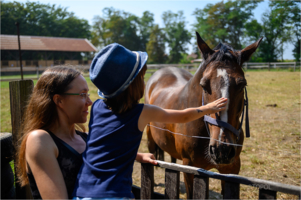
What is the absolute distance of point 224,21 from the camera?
1487 inches

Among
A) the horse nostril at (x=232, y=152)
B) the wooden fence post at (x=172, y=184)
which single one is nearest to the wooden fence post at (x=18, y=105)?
the wooden fence post at (x=172, y=184)

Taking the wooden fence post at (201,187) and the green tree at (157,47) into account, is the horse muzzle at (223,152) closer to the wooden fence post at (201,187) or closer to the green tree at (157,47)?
the wooden fence post at (201,187)

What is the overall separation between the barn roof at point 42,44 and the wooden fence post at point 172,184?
35486mm

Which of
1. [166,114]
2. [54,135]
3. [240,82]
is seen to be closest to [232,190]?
[166,114]

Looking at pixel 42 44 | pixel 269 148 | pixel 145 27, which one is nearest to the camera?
pixel 269 148

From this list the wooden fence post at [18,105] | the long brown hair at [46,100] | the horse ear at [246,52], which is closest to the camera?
the long brown hair at [46,100]

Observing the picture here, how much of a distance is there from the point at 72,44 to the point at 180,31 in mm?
30236

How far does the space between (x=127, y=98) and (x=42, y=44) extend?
3862 centimetres

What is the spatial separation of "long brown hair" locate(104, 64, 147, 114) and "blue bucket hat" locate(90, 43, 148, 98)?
47 mm

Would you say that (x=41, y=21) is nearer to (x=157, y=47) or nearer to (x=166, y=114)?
(x=157, y=47)

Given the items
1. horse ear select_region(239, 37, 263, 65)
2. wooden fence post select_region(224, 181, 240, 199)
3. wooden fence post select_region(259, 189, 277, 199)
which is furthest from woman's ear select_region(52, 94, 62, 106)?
horse ear select_region(239, 37, 263, 65)

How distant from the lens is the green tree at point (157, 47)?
5572 centimetres

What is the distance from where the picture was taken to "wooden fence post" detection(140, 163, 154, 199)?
1987 mm

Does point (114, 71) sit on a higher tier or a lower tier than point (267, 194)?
higher
